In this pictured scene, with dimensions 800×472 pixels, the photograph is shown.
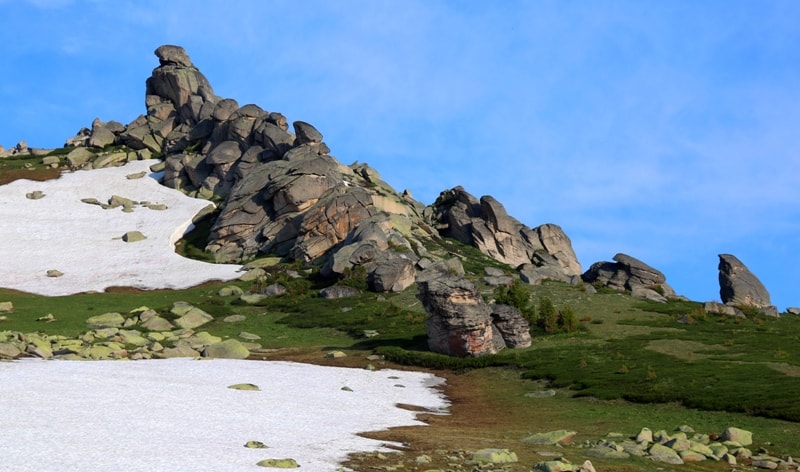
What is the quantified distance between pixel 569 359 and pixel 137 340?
33.5 m

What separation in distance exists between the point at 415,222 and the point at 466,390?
6822 cm

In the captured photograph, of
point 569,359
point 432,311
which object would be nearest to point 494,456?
point 569,359

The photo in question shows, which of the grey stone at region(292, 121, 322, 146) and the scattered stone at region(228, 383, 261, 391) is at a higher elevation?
the grey stone at region(292, 121, 322, 146)

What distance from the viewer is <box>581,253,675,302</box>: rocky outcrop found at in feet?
320

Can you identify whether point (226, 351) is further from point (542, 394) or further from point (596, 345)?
point (596, 345)

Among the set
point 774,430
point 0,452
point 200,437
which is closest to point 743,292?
→ point 774,430

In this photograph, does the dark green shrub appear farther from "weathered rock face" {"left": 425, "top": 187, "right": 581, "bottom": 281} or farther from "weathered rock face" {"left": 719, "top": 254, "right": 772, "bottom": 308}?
"weathered rock face" {"left": 425, "top": 187, "right": 581, "bottom": 281}

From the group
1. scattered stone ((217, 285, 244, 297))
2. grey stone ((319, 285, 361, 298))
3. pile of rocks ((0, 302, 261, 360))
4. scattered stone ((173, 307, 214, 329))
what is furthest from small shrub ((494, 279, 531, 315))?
scattered stone ((217, 285, 244, 297))

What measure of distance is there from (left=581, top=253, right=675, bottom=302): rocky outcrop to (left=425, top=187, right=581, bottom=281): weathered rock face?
596 inches

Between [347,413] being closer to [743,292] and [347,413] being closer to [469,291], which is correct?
[469,291]

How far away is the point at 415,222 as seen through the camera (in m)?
116

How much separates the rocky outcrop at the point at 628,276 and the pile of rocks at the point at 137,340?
5252 cm

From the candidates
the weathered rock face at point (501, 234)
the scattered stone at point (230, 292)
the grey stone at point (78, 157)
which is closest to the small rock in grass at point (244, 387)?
the scattered stone at point (230, 292)

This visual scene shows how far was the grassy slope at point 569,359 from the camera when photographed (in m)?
35.7
